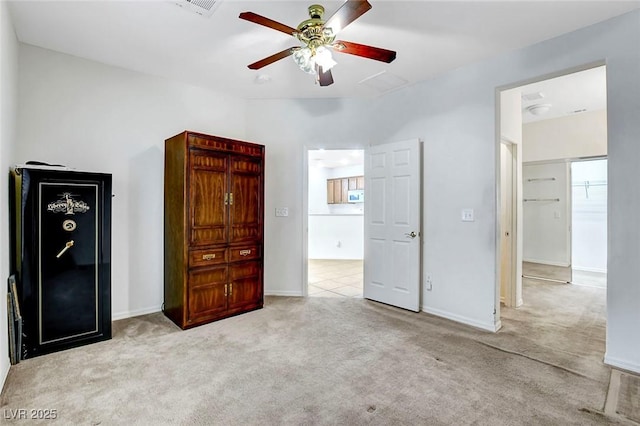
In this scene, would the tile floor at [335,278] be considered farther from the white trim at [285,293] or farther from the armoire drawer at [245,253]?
the armoire drawer at [245,253]

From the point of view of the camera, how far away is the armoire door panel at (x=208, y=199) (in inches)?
125

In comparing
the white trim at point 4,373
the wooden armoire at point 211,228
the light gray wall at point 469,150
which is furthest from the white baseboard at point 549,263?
the white trim at point 4,373

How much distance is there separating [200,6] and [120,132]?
1.82 meters

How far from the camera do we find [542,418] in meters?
1.79

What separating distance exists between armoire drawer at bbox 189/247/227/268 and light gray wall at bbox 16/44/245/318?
2.44 feet

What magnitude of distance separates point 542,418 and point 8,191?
4.03 metres

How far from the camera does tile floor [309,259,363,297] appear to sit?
4523 millimetres

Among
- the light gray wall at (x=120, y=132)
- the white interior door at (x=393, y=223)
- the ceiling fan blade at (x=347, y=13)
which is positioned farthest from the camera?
the white interior door at (x=393, y=223)

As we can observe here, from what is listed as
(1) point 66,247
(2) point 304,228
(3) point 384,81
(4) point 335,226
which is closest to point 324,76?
(3) point 384,81

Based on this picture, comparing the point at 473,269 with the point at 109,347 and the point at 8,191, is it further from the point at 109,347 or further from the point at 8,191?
the point at 8,191

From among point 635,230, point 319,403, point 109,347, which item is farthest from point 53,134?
point 635,230

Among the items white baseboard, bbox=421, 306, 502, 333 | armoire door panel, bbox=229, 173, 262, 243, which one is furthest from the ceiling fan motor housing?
white baseboard, bbox=421, 306, 502, 333

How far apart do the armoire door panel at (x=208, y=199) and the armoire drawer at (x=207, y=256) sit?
0.09m

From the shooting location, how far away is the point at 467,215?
329 centimetres
